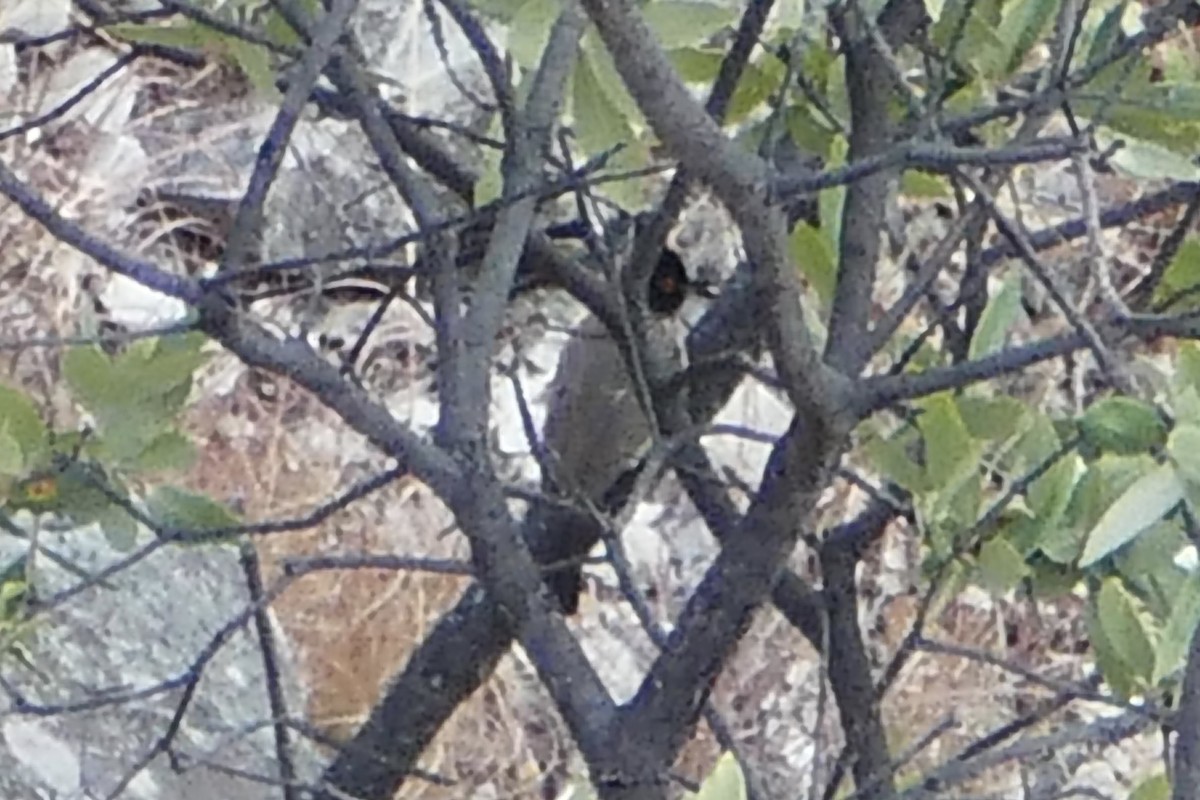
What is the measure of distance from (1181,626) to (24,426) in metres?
0.42

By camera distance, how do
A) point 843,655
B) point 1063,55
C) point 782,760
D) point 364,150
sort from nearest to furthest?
point 1063,55, point 843,655, point 782,760, point 364,150

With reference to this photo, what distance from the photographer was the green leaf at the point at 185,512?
85 centimetres

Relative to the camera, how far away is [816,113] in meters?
0.97

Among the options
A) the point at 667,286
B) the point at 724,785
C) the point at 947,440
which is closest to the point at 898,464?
the point at 947,440

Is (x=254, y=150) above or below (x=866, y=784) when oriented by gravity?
above

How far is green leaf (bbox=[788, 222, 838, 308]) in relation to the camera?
863 mm

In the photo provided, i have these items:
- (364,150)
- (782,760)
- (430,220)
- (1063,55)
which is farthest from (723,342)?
(364,150)

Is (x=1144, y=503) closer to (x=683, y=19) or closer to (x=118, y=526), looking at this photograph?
(x=683, y=19)

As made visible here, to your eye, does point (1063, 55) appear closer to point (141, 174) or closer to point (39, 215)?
point (39, 215)

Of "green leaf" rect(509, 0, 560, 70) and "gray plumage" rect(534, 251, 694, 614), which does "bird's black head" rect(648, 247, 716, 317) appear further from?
"green leaf" rect(509, 0, 560, 70)

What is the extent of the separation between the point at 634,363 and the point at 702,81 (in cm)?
14

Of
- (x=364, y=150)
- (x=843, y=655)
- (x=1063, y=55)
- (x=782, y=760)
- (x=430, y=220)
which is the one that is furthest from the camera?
(x=364, y=150)

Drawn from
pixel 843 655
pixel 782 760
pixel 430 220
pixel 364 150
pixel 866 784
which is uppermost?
pixel 364 150

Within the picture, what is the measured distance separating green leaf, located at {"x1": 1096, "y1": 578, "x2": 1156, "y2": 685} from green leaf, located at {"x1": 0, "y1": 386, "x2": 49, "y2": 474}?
0.39 m
